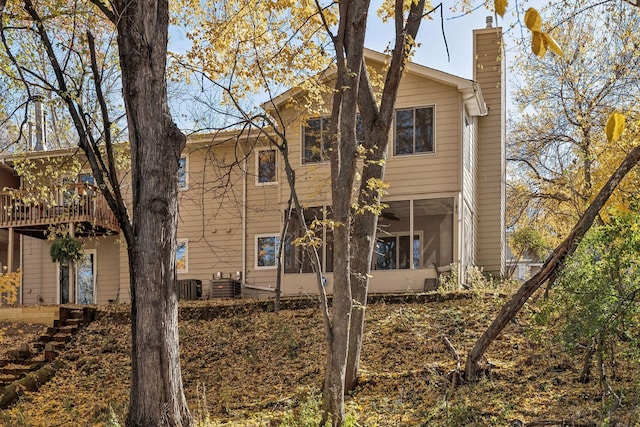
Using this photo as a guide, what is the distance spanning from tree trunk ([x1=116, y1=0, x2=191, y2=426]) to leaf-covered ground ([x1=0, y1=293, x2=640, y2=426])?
50 centimetres

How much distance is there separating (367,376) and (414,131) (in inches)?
315

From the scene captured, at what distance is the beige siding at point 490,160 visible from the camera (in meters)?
18.8

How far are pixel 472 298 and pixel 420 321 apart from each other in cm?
155

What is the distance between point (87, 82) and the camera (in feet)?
44.1

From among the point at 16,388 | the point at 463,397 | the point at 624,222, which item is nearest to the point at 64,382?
the point at 16,388

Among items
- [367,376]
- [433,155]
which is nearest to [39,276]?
[433,155]

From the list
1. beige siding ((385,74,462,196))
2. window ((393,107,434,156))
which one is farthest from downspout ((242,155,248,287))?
beige siding ((385,74,462,196))

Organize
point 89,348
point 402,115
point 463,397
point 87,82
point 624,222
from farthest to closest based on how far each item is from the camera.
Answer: point 402,115 < point 89,348 < point 87,82 < point 463,397 < point 624,222

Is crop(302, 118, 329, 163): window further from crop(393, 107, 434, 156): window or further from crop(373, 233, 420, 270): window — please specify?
crop(373, 233, 420, 270): window

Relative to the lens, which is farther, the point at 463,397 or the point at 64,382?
the point at 64,382

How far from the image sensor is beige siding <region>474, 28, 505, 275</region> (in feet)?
61.6

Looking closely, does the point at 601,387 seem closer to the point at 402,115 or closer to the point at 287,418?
the point at 287,418

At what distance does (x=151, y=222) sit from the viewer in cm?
Answer: 792

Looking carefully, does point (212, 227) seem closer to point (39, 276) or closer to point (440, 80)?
point (39, 276)
